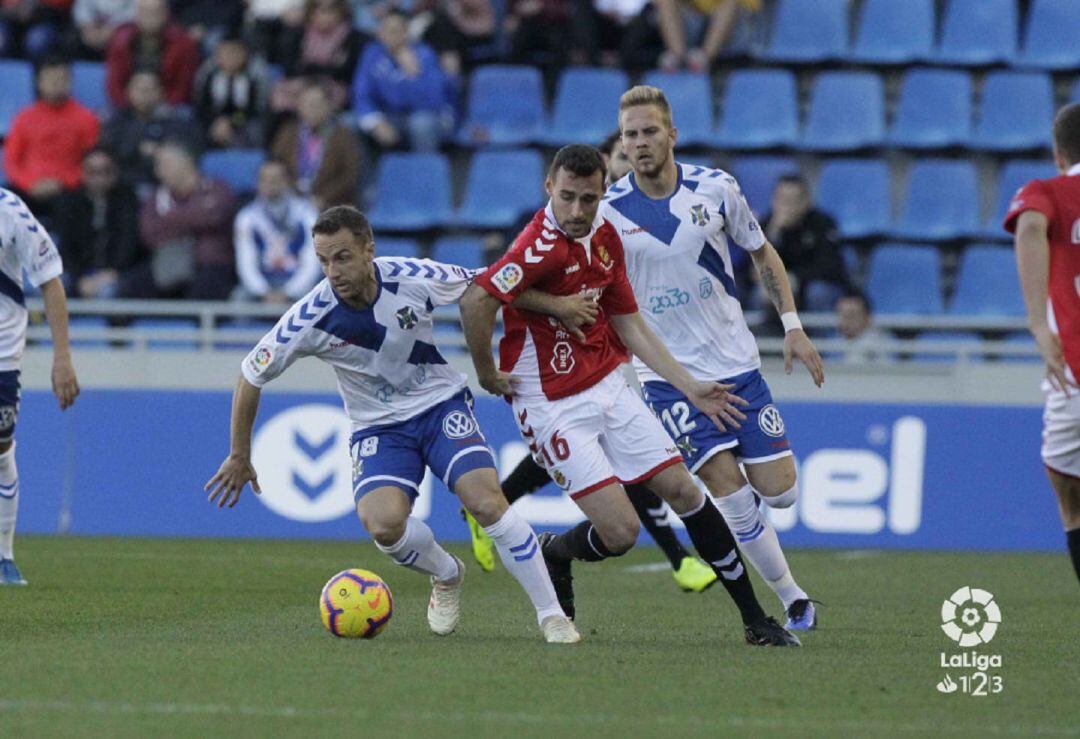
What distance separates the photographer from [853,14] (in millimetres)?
18953

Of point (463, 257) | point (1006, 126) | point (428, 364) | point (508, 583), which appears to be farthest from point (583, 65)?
point (428, 364)

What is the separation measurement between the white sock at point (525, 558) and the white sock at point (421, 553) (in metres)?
0.39

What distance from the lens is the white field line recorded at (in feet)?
18.7

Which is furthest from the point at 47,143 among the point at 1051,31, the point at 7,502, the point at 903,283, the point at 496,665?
the point at 496,665

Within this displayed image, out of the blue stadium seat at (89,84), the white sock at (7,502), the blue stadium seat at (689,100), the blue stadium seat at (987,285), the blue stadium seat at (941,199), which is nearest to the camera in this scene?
the white sock at (7,502)

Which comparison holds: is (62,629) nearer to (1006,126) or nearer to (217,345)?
(217,345)

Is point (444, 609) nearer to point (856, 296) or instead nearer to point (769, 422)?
point (769, 422)

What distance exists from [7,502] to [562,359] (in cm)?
388

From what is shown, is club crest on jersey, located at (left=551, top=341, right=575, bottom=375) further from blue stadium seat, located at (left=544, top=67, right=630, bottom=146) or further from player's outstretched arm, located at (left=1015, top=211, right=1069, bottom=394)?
blue stadium seat, located at (left=544, top=67, right=630, bottom=146)

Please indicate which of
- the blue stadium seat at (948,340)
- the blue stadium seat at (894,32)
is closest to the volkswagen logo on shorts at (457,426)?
the blue stadium seat at (948,340)

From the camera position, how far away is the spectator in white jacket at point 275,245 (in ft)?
52.0

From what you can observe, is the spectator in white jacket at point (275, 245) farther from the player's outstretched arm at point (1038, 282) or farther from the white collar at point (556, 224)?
the player's outstretched arm at point (1038, 282)

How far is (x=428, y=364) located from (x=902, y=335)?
368 inches

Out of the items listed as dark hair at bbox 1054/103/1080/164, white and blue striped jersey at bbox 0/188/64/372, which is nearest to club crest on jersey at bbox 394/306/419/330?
white and blue striped jersey at bbox 0/188/64/372
